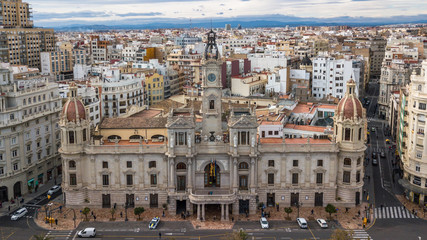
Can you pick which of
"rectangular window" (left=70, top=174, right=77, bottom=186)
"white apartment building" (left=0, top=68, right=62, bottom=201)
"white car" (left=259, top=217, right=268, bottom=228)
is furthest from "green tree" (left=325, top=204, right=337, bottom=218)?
"white apartment building" (left=0, top=68, right=62, bottom=201)

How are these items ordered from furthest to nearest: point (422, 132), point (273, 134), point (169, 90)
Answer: point (169, 90)
point (273, 134)
point (422, 132)

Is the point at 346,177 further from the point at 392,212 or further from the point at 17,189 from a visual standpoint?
the point at 17,189

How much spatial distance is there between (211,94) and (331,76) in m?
91.1

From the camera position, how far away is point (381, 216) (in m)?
92.4

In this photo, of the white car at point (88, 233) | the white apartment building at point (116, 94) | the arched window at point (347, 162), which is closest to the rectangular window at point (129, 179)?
the white car at point (88, 233)

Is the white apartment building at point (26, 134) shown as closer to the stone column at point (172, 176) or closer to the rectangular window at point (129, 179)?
the rectangular window at point (129, 179)

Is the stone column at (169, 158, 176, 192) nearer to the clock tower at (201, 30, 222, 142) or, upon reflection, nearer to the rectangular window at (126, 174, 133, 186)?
the rectangular window at (126, 174, 133, 186)

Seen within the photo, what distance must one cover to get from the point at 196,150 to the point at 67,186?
2580 centimetres

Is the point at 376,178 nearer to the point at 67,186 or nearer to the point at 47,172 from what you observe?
the point at 67,186

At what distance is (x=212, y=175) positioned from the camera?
308ft

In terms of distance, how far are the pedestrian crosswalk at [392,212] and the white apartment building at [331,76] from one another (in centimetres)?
8150

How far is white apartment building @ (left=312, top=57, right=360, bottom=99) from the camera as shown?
566ft

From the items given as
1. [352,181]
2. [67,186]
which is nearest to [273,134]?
[352,181]

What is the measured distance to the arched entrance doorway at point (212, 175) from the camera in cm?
9319
